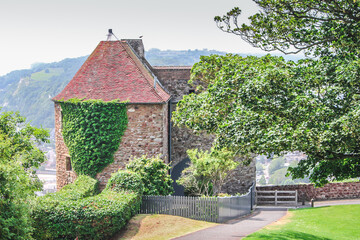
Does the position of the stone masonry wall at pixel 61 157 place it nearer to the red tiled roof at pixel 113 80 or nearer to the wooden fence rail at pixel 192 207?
the red tiled roof at pixel 113 80

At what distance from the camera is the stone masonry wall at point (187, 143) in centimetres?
3291

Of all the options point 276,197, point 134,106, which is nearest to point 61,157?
point 134,106

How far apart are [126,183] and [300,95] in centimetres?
1035

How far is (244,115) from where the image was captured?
16.0 m

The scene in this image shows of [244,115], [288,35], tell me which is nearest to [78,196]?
[244,115]

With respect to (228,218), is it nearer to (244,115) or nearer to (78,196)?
(78,196)

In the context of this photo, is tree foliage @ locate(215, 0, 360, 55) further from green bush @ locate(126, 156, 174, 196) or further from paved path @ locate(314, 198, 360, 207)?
paved path @ locate(314, 198, 360, 207)

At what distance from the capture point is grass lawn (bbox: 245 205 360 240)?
1825 centimetres

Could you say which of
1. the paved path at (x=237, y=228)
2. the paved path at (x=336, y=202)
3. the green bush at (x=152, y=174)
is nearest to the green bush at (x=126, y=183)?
the green bush at (x=152, y=174)

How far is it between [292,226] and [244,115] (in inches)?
308

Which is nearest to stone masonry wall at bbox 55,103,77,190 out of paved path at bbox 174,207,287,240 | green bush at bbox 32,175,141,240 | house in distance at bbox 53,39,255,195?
house in distance at bbox 53,39,255,195

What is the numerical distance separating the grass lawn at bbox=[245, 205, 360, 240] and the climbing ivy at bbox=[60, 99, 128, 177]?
11.1 meters

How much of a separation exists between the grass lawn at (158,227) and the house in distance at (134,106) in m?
6.56

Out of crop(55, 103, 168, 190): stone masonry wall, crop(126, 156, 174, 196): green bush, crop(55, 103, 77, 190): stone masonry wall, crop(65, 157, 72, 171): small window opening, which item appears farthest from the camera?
crop(65, 157, 72, 171): small window opening
